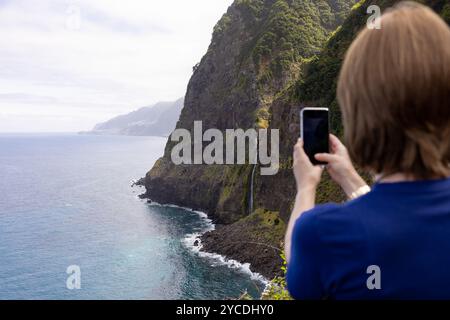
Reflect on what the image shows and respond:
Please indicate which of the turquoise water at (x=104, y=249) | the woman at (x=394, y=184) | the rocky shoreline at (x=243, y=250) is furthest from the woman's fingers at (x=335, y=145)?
the rocky shoreline at (x=243, y=250)

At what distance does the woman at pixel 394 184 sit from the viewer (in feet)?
6.46

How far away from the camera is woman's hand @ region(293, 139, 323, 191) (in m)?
2.62

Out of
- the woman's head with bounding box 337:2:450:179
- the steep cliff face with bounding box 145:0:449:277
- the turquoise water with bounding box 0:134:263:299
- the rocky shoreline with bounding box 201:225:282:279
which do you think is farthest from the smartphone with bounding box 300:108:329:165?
the rocky shoreline with bounding box 201:225:282:279

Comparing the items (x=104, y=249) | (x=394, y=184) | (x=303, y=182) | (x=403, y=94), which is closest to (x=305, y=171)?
(x=303, y=182)

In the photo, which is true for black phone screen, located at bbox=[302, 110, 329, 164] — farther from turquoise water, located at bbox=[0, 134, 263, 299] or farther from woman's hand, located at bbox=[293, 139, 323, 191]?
turquoise water, located at bbox=[0, 134, 263, 299]

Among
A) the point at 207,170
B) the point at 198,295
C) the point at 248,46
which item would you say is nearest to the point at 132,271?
the point at 198,295

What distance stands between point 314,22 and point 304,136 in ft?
362

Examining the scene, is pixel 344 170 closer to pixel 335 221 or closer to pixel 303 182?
pixel 303 182

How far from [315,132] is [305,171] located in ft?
0.99

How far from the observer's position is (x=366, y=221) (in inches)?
78.0

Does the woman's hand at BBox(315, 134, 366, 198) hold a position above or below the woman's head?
below

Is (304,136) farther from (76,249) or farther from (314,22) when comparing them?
(314,22)

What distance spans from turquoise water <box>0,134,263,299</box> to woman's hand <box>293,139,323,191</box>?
3867 cm
